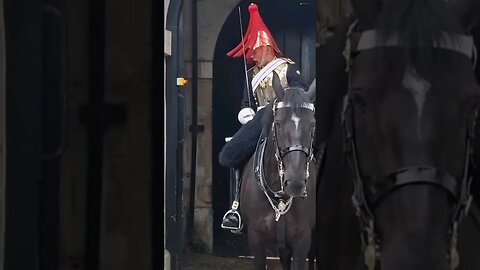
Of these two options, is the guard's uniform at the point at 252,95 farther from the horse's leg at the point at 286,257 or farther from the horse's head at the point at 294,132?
the horse's leg at the point at 286,257

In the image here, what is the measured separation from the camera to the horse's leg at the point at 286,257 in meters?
3.30

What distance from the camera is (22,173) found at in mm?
1583

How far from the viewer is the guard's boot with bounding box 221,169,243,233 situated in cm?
311

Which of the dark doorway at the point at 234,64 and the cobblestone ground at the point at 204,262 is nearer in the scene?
the cobblestone ground at the point at 204,262

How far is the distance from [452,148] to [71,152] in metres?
0.73

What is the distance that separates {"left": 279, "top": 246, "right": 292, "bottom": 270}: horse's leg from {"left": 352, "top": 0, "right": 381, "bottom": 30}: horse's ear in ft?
6.24

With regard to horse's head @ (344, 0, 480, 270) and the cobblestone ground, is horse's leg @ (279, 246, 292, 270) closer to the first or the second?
the cobblestone ground

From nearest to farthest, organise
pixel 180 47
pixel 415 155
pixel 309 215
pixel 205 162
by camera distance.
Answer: pixel 415 155, pixel 180 47, pixel 205 162, pixel 309 215

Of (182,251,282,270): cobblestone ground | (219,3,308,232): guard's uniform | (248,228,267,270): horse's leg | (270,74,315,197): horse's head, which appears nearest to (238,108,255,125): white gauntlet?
(219,3,308,232): guard's uniform

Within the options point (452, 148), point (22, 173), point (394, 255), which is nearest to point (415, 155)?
point (452, 148)

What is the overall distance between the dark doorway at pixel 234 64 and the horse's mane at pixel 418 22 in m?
1.22

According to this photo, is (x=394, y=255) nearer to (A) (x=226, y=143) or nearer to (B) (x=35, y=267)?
(B) (x=35, y=267)

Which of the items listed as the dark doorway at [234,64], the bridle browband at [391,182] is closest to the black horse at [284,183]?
the dark doorway at [234,64]

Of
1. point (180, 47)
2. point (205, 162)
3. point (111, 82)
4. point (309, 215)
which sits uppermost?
point (180, 47)
